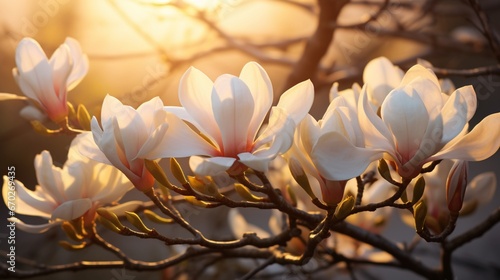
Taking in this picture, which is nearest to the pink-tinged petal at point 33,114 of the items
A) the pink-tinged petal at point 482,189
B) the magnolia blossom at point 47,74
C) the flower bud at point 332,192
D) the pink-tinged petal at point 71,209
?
the magnolia blossom at point 47,74

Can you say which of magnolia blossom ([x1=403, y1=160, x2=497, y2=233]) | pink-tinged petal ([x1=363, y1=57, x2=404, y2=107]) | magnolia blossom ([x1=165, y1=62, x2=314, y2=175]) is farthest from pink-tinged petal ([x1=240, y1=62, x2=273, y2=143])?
magnolia blossom ([x1=403, y1=160, x2=497, y2=233])

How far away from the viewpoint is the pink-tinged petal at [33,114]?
2.27 ft

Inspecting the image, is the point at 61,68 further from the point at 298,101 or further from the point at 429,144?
the point at 429,144

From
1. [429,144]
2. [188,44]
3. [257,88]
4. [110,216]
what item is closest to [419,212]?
[429,144]

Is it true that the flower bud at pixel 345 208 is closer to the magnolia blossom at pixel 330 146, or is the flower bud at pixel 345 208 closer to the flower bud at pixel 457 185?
the magnolia blossom at pixel 330 146

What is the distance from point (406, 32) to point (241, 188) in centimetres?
72

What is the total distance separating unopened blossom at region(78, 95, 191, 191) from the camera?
0.49 meters

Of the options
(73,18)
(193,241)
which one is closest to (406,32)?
(193,241)

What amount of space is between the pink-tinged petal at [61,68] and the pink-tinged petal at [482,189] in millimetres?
569

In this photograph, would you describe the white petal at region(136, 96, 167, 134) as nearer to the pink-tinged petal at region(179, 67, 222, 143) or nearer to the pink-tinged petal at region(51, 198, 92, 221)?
the pink-tinged petal at region(179, 67, 222, 143)

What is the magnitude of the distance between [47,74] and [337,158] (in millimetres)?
373

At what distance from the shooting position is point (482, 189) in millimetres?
799

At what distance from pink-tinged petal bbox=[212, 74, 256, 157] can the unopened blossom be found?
3cm

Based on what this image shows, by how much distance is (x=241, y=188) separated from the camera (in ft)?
1.81
